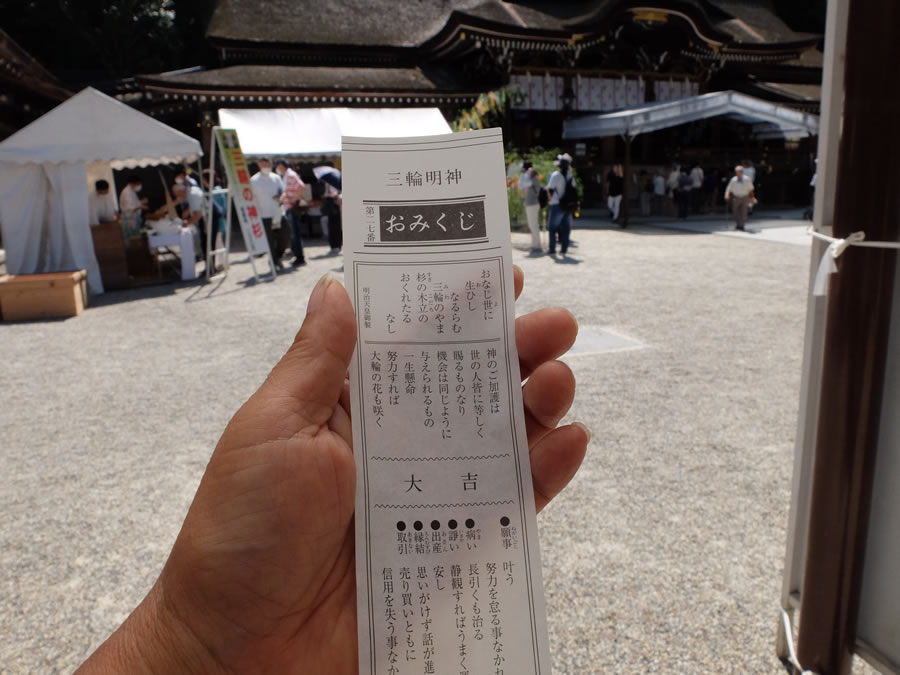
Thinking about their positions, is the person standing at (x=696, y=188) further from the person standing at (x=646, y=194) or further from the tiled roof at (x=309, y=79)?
the tiled roof at (x=309, y=79)

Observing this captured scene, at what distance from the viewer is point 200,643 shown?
3.09 feet

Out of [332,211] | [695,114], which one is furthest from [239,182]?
[695,114]

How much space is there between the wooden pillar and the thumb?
128 cm

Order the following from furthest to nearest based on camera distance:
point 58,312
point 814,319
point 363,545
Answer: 1. point 58,312
2. point 814,319
3. point 363,545

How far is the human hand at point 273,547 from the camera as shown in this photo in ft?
3.05

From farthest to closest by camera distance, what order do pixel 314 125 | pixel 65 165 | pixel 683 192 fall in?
pixel 683 192 < pixel 314 125 < pixel 65 165

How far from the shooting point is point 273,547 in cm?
93

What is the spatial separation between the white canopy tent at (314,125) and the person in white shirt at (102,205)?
402 cm

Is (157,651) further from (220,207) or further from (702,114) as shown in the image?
(702,114)

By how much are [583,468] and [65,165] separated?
7.45 meters

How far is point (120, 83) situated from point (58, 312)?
12.3 meters

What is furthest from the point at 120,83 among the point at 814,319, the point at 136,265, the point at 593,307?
the point at 814,319

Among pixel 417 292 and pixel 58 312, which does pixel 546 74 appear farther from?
pixel 417 292

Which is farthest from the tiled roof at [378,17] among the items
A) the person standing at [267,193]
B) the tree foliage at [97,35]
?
the tree foliage at [97,35]
